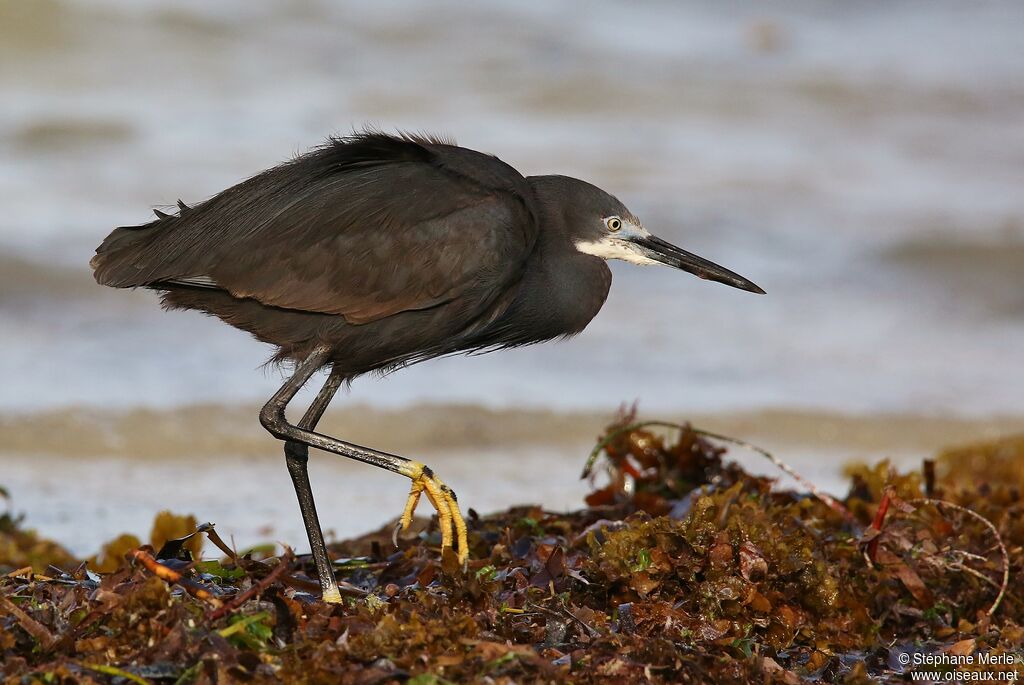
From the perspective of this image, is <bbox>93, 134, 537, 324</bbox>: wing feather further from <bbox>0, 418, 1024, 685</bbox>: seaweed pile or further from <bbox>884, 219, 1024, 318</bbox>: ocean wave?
<bbox>884, 219, 1024, 318</bbox>: ocean wave

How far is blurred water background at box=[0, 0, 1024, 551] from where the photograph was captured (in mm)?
8047

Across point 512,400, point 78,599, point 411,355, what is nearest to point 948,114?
point 512,400

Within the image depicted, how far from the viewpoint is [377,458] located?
4.18m

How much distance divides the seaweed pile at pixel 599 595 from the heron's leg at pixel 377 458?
0.14 meters

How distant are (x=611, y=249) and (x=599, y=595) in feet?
4.14

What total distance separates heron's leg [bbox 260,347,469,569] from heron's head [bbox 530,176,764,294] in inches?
37.0

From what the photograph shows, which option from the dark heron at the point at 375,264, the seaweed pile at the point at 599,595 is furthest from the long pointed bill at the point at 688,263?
the seaweed pile at the point at 599,595

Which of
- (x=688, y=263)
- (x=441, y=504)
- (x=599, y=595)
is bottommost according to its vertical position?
(x=599, y=595)

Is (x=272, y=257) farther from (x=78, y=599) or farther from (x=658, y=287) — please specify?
(x=658, y=287)

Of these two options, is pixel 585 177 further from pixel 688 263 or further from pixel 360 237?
pixel 360 237

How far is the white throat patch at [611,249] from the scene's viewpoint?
4.47 metres

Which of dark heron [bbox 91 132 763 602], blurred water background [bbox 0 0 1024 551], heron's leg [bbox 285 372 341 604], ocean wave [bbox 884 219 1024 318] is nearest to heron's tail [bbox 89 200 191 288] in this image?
dark heron [bbox 91 132 763 602]

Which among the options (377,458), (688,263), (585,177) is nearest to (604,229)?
(688,263)

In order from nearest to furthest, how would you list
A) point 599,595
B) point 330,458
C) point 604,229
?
point 599,595
point 604,229
point 330,458
